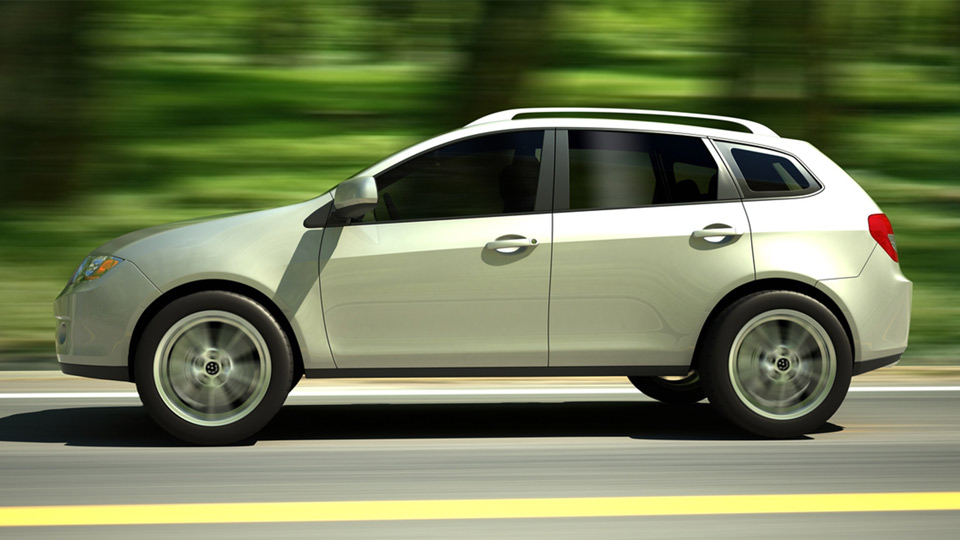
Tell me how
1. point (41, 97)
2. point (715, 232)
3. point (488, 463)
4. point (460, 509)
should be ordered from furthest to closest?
point (41, 97), point (715, 232), point (488, 463), point (460, 509)

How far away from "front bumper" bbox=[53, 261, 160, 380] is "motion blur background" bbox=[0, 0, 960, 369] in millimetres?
4178

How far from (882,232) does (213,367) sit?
11.6 feet

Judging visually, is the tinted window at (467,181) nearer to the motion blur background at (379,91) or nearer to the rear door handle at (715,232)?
the rear door handle at (715,232)

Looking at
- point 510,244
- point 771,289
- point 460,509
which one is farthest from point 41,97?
point 460,509

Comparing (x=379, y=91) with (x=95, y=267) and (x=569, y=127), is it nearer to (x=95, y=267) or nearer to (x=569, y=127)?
(x=569, y=127)

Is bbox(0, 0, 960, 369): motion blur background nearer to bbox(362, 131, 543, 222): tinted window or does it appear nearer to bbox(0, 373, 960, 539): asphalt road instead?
bbox(0, 373, 960, 539): asphalt road

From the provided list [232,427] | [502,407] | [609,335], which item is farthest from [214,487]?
[502,407]

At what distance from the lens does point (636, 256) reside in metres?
6.14

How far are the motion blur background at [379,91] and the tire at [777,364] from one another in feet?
13.6

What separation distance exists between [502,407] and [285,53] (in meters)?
7.66

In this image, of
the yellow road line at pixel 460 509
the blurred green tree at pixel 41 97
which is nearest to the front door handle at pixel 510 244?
the yellow road line at pixel 460 509

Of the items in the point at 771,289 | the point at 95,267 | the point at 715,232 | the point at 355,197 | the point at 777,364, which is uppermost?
the point at 355,197

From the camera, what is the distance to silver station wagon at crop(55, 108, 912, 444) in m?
6.05

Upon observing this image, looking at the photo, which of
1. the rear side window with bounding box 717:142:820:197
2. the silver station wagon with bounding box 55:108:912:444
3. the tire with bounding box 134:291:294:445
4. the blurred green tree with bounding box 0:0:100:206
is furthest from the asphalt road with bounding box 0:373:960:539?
the blurred green tree with bounding box 0:0:100:206
